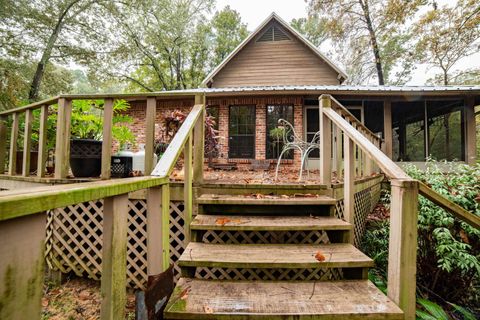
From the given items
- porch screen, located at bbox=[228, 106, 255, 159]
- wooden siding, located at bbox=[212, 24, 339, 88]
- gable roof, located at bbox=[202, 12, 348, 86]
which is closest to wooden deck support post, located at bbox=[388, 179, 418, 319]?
porch screen, located at bbox=[228, 106, 255, 159]

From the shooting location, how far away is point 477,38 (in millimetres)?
12930

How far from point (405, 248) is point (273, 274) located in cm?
148

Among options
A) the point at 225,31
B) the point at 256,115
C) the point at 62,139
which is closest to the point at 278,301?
the point at 62,139

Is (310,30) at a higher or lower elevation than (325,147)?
higher

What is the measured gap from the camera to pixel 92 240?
311 centimetres

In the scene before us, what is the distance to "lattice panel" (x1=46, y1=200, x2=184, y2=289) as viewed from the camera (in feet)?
9.50

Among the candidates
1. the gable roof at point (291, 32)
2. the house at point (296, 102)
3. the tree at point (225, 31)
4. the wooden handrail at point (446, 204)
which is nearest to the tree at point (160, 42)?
the tree at point (225, 31)

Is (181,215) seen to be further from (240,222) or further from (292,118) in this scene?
(292,118)

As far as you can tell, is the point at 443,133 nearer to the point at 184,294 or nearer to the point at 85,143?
the point at 184,294

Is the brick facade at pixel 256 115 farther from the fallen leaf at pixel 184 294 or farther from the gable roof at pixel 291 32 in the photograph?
the fallen leaf at pixel 184 294

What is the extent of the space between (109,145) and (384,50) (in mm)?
20901

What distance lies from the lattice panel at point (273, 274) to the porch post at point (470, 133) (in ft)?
28.1

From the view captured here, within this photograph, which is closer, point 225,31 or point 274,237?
point 274,237

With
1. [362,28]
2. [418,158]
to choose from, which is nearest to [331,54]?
[362,28]
